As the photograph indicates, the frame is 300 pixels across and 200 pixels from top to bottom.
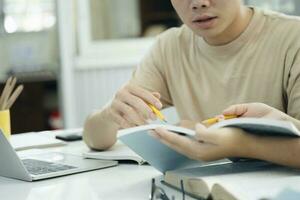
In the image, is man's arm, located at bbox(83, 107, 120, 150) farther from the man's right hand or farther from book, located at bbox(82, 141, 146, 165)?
the man's right hand

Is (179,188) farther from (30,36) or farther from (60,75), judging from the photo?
(30,36)

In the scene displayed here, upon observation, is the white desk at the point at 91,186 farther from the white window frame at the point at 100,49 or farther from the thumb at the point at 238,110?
the white window frame at the point at 100,49

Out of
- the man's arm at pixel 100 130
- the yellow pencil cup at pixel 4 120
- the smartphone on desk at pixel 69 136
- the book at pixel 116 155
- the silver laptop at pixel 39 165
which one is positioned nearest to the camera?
the silver laptop at pixel 39 165

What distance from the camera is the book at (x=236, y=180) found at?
788mm

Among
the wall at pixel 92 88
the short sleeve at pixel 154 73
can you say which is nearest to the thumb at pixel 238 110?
the short sleeve at pixel 154 73

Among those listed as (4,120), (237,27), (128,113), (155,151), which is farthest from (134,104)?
(4,120)

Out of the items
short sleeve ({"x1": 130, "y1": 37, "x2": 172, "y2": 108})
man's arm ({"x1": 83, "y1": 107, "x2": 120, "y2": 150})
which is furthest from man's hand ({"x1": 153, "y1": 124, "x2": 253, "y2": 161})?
short sleeve ({"x1": 130, "y1": 37, "x2": 172, "y2": 108})

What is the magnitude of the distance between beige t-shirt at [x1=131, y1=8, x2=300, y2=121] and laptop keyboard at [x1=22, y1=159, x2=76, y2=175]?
1.35 ft

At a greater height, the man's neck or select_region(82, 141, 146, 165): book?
the man's neck

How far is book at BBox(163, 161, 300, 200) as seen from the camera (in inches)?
31.0

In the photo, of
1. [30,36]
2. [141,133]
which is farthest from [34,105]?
[141,133]

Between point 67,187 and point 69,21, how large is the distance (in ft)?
8.36

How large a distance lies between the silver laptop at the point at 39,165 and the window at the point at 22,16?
260cm

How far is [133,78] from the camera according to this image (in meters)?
1.57
